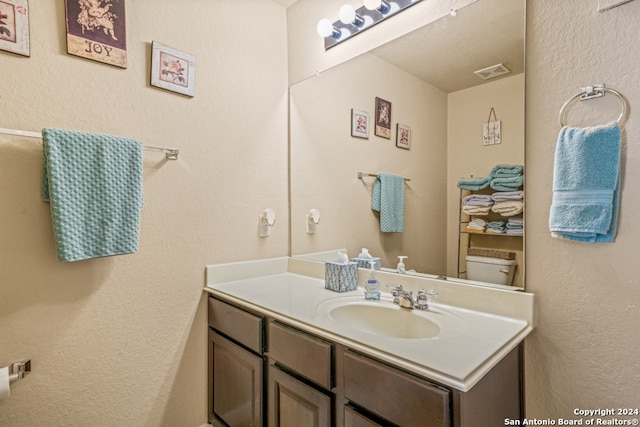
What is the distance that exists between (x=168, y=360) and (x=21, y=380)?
19.8 inches

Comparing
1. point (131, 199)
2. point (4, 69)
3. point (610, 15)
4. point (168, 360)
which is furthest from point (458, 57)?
point (168, 360)

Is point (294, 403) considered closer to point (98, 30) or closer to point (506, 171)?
point (506, 171)

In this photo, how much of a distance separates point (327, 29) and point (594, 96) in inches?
46.5

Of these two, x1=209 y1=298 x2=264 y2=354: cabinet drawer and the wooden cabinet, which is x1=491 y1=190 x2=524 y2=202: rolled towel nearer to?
the wooden cabinet

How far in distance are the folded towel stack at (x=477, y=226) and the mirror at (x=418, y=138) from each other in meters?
0.02

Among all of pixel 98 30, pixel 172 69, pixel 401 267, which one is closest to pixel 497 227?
pixel 401 267

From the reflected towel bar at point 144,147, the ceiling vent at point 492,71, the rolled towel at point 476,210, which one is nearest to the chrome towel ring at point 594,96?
the ceiling vent at point 492,71

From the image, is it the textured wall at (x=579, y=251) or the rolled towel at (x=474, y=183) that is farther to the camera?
the rolled towel at (x=474, y=183)

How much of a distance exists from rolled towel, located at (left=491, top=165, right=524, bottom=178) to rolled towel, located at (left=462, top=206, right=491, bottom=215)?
0.12 m

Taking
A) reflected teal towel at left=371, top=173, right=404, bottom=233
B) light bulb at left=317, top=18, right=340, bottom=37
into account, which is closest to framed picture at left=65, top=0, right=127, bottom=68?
light bulb at left=317, top=18, right=340, bottom=37

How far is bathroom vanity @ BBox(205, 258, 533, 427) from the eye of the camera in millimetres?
782

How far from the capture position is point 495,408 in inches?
34.9

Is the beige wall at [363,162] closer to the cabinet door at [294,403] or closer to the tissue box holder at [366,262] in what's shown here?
the tissue box holder at [366,262]

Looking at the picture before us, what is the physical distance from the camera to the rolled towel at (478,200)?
1.18m
